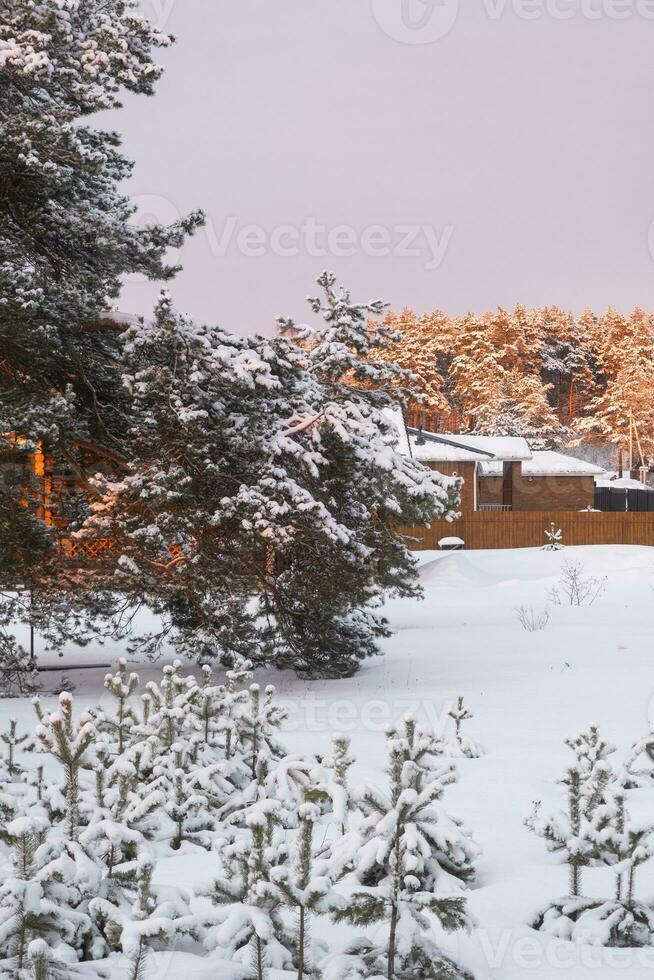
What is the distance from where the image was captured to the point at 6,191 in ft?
33.1

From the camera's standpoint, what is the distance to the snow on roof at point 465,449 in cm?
3622

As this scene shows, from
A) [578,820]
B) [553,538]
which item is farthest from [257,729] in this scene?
[553,538]

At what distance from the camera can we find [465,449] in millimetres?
36938

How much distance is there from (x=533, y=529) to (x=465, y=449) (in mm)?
6520

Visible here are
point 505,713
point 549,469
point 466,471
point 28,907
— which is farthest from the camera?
point 549,469

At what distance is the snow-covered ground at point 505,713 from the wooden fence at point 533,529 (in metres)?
11.0

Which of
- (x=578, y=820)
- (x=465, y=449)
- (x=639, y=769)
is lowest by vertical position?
(x=639, y=769)

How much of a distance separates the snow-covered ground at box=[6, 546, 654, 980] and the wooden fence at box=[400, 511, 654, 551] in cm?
1103

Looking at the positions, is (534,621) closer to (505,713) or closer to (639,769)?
(505,713)

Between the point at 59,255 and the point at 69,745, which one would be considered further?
the point at 59,255

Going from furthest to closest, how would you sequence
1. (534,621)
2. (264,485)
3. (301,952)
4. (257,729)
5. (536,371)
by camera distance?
1. (536,371)
2. (534,621)
3. (264,485)
4. (257,729)
5. (301,952)

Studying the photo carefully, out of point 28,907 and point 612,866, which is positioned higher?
point 28,907

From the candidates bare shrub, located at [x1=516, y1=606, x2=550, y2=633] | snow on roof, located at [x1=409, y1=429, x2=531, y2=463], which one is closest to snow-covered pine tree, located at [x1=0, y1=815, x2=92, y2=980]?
bare shrub, located at [x1=516, y1=606, x2=550, y2=633]

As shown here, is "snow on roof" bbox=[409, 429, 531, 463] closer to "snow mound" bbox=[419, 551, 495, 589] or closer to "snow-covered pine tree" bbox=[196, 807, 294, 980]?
"snow mound" bbox=[419, 551, 495, 589]
